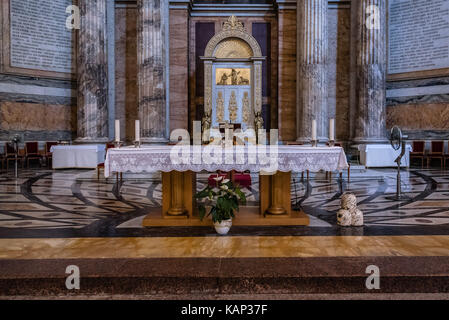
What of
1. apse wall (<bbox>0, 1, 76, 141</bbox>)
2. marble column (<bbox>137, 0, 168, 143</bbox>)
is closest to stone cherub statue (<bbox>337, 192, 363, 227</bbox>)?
marble column (<bbox>137, 0, 168, 143</bbox>)

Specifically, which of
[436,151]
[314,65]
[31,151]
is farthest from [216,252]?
[436,151]

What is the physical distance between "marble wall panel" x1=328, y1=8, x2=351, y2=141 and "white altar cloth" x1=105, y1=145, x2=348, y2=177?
10.0 meters

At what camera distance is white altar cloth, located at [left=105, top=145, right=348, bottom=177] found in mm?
4355

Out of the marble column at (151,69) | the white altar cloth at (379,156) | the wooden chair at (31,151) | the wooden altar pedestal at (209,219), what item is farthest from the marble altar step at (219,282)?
the wooden chair at (31,151)

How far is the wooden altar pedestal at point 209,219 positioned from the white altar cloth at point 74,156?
25.3 feet

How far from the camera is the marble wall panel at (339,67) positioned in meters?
13.8

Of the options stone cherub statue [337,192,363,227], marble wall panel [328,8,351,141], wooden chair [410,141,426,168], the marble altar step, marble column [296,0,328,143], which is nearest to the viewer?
the marble altar step

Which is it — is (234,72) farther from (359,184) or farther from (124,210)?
(124,210)

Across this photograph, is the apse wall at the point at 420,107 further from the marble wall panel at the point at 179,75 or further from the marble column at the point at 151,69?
the marble column at the point at 151,69

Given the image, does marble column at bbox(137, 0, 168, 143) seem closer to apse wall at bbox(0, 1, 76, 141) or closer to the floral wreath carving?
the floral wreath carving

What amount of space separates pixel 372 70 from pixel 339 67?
150 cm

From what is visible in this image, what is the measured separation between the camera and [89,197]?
6.77 meters

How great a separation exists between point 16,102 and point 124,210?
953 cm
